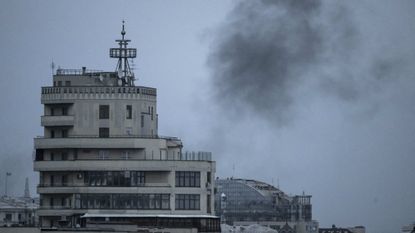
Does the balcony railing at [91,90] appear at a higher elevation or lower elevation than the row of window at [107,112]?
higher

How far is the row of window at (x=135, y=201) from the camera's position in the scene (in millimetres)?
118188

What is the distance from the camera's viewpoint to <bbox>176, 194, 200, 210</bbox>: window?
118750 millimetres

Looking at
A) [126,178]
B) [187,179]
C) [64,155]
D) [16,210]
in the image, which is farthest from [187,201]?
Result: [16,210]

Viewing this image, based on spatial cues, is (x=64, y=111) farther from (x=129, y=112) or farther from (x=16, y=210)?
(x=16, y=210)

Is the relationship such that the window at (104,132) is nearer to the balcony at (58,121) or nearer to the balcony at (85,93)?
the balcony at (58,121)

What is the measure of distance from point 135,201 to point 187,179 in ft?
15.3

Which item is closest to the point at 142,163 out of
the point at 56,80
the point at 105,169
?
the point at 105,169

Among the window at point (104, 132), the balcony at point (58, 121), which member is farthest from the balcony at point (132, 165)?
the balcony at point (58, 121)

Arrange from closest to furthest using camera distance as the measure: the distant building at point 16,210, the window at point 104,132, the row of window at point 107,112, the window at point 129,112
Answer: the window at point 104,132 → the row of window at point 107,112 → the window at point 129,112 → the distant building at point 16,210

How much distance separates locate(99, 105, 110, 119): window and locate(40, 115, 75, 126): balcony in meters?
2.35

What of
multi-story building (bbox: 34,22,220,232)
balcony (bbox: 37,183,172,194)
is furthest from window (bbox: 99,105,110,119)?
balcony (bbox: 37,183,172,194)

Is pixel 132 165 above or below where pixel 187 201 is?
above

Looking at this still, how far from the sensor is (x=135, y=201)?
11819 cm

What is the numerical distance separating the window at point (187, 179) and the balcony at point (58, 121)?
1044cm
